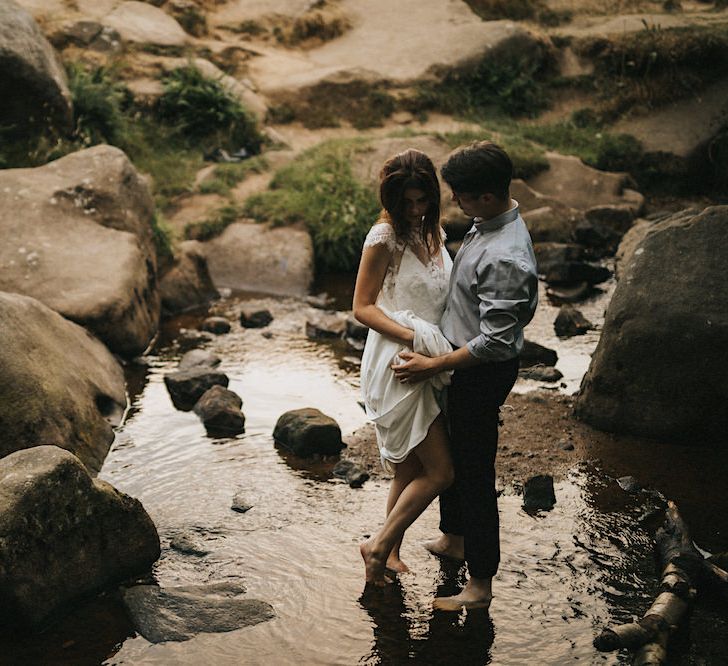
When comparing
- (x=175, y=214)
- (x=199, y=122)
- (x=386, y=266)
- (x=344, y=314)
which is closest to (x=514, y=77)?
(x=199, y=122)

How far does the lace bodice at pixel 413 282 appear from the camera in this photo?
191 inches

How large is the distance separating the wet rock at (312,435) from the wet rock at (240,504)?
2.66 ft

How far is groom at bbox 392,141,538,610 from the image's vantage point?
438 centimetres

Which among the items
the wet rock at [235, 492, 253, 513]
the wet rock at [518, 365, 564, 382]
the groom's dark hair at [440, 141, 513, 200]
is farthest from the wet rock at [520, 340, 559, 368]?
the groom's dark hair at [440, 141, 513, 200]

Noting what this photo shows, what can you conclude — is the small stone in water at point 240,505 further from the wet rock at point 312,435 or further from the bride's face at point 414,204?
the bride's face at point 414,204

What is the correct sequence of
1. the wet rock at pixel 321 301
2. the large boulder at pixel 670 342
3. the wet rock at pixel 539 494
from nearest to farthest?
the wet rock at pixel 539 494 → the large boulder at pixel 670 342 → the wet rock at pixel 321 301

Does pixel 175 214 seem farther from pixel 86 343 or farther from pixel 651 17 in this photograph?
pixel 651 17

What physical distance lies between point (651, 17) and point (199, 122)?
10039 mm

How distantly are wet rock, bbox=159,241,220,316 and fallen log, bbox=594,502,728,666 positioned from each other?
714cm

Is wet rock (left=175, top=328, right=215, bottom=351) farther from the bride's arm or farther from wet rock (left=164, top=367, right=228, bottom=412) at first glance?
the bride's arm

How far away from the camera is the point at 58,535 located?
15.8ft

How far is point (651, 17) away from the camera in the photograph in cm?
1922

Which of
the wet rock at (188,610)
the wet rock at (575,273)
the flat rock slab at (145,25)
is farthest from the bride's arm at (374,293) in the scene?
the flat rock slab at (145,25)

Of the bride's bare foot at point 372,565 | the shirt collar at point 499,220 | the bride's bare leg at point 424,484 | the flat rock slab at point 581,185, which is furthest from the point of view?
the flat rock slab at point 581,185
